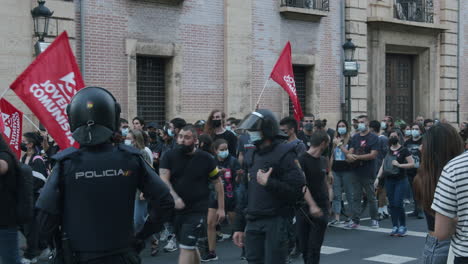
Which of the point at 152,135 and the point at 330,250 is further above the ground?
the point at 152,135

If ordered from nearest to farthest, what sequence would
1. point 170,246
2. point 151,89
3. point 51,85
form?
point 51,85
point 170,246
point 151,89

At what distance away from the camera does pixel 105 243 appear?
157 inches

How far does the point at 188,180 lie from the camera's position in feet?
25.7

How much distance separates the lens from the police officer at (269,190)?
6340 mm

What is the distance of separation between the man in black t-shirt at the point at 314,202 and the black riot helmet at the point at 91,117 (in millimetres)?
3741

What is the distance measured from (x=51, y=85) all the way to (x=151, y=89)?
9667 millimetres

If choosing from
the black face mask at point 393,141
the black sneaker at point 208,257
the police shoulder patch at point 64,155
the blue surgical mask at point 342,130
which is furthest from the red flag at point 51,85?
the blue surgical mask at point 342,130

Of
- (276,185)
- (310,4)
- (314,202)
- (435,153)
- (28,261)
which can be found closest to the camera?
(435,153)

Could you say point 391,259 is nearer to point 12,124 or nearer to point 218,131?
point 218,131

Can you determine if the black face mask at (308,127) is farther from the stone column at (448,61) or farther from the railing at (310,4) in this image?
the stone column at (448,61)

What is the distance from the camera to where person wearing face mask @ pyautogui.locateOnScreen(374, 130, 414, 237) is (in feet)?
37.3

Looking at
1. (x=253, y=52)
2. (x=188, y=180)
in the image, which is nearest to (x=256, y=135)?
(x=188, y=180)

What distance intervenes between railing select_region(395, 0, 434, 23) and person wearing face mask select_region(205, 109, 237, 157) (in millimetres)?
12343

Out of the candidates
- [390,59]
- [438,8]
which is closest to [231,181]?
[390,59]
